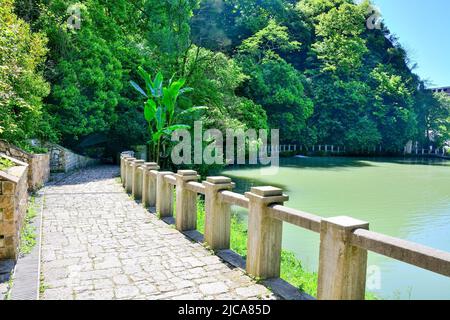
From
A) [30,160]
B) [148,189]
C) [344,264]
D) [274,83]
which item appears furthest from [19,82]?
[274,83]

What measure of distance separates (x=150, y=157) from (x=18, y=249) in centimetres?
1476

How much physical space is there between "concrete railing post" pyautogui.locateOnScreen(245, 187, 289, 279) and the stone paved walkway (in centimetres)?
25

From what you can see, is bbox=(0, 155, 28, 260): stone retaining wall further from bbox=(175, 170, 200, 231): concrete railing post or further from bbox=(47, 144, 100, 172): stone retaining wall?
bbox=(47, 144, 100, 172): stone retaining wall

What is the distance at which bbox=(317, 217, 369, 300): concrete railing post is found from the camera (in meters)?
3.46

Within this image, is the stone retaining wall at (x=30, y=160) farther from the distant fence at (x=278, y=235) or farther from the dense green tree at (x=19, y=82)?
the distant fence at (x=278, y=235)

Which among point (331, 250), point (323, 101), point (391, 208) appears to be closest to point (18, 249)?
point (331, 250)

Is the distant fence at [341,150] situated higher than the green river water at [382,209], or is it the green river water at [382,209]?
the distant fence at [341,150]

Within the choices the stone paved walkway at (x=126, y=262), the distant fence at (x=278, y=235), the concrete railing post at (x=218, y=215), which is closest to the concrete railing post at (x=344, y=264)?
the distant fence at (x=278, y=235)

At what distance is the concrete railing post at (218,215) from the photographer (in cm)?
589

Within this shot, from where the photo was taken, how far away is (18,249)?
5.52 m

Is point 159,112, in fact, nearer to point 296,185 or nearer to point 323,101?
point 296,185

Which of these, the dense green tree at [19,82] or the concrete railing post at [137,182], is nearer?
the dense green tree at [19,82]
